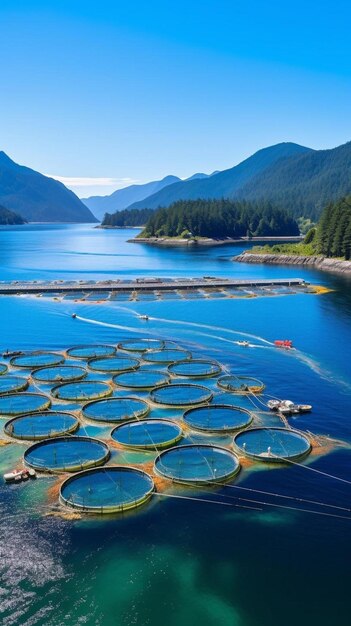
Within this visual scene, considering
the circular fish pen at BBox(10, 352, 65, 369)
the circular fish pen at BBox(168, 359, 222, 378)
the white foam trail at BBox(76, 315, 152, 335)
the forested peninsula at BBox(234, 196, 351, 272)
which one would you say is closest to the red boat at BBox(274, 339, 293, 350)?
the circular fish pen at BBox(168, 359, 222, 378)

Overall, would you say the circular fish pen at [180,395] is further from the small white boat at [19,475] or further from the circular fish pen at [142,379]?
the small white boat at [19,475]

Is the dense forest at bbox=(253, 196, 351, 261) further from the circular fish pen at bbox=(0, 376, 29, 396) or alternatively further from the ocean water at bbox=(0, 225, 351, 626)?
the circular fish pen at bbox=(0, 376, 29, 396)

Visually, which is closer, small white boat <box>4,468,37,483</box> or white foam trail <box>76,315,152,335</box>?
small white boat <box>4,468,37,483</box>

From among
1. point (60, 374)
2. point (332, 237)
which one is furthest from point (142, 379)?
point (332, 237)

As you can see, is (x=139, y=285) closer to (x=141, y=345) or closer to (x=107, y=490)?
(x=141, y=345)

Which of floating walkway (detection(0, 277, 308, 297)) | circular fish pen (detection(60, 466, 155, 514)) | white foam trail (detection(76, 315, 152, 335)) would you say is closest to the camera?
circular fish pen (detection(60, 466, 155, 514))

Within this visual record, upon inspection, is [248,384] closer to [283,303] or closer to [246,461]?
[246,461]

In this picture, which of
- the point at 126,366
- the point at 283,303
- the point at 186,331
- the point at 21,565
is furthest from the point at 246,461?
the point at 283,303
